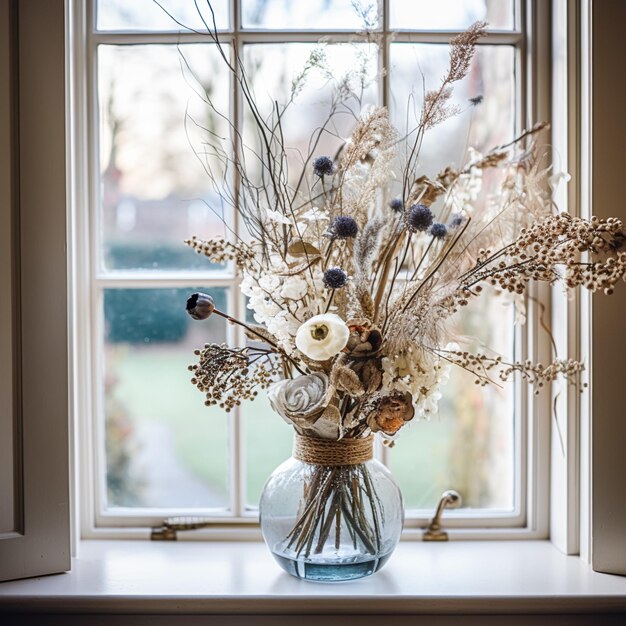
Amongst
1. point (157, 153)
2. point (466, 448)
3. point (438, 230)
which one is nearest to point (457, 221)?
point (438, 230)

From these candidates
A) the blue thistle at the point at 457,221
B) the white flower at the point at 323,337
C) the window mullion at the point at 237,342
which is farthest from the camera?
the window mullion at the point at 237,342

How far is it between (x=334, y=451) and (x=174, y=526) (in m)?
0.49

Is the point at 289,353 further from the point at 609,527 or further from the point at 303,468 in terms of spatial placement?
the point at 609,527

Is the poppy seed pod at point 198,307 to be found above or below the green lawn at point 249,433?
above

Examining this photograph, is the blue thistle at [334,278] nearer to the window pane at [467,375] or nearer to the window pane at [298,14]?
the window pane at [467,375]

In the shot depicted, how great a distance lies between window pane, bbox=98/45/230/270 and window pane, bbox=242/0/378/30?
0.37ft

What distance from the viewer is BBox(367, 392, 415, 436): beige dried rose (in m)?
1.12

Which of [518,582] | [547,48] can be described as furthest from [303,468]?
[547,48]

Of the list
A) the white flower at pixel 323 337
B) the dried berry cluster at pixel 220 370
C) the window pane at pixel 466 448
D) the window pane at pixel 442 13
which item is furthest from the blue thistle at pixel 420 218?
the window pane at pixel 442 13

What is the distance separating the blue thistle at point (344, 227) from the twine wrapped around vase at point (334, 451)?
350mm

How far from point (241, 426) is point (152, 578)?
35 cm

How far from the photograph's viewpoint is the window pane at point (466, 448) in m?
1.56

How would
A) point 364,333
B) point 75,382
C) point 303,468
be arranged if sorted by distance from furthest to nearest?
point 75,382 → point 303,468 → point 364,333

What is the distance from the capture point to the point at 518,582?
1309 millimetres
